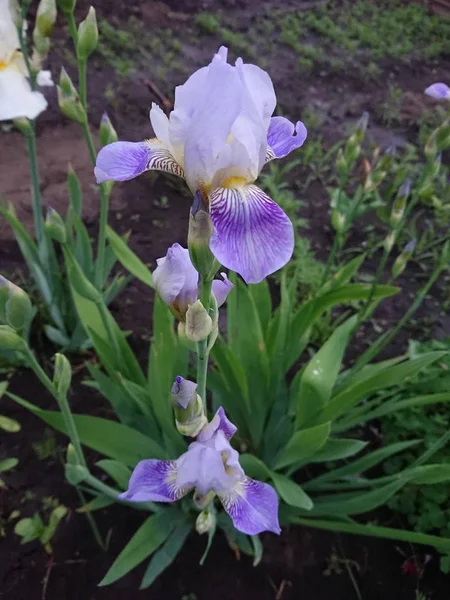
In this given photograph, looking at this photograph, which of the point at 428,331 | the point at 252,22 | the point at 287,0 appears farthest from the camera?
the point at 287,0

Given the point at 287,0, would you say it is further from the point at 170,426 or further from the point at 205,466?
the point at 205,466

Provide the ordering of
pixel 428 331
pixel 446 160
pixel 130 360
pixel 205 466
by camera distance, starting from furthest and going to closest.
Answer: pixel 446 160, pixel 428 331, pixel 130 360, pixel 205 466

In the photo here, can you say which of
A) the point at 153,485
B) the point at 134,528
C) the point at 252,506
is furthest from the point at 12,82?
the point at 134,528

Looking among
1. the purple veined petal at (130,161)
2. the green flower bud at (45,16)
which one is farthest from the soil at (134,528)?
the purple veined petal at (130,161)

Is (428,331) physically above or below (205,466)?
below

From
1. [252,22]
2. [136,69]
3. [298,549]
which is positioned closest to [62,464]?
[298,549]

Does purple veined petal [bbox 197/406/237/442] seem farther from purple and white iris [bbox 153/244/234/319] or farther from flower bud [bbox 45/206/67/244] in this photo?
flower bud [bbox 45/206/67/244]

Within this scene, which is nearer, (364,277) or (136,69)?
(364,277)

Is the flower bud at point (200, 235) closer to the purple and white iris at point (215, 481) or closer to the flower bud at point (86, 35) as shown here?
the purple and white iris at point (215, 481)
